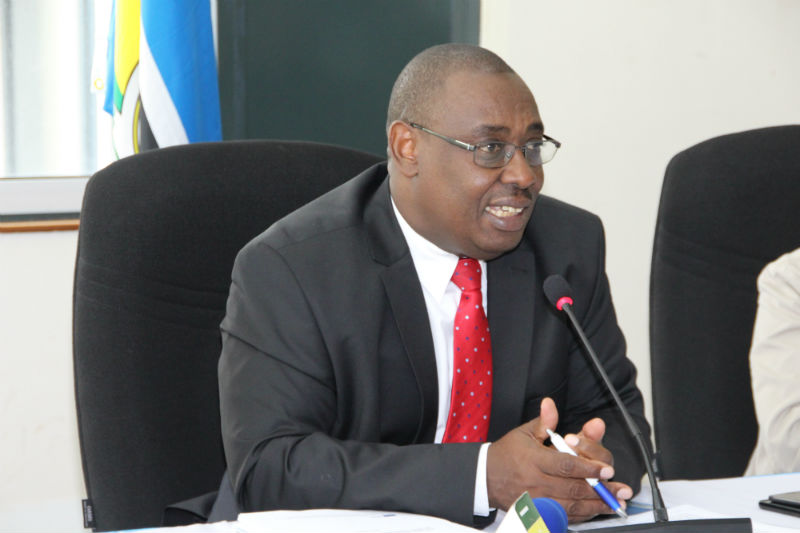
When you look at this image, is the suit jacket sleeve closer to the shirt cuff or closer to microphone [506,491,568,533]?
the shirt cuff

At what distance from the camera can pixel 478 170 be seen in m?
1.70

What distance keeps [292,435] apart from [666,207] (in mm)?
885

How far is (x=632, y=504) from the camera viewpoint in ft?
4.80

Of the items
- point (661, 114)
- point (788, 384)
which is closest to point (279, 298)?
point (788, 384)

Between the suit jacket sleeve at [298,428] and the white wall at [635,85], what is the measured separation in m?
1.72

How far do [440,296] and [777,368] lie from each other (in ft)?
2.15

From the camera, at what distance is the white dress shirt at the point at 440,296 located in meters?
1.74

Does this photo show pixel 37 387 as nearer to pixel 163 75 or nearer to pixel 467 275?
pixel 163 75

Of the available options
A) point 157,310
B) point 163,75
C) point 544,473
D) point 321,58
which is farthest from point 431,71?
point 321,58

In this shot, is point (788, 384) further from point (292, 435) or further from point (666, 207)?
point (292, 435)

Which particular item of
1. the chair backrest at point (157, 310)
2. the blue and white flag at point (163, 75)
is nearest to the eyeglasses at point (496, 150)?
the chair backrest at point (157, 310)

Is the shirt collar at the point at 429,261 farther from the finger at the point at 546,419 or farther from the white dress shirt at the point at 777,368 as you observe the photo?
the white dress shirt at the point at 777,368

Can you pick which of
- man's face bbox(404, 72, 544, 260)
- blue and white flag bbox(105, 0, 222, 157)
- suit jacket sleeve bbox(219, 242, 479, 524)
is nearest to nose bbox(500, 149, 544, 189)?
man's face bbox(404, 72, 544, 260)

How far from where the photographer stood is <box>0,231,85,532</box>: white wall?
9.50 ft
